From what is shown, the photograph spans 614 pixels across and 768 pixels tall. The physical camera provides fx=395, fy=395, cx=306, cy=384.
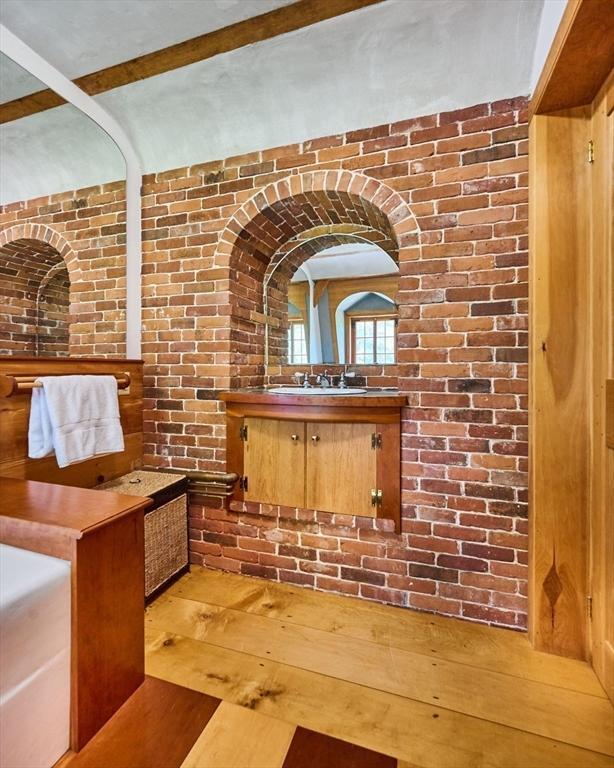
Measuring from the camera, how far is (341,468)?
2.01 metres

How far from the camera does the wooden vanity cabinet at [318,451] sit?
1.93 m

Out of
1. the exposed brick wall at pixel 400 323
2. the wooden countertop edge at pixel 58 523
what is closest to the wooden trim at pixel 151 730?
the wooden countertop edge at pixel 58 523

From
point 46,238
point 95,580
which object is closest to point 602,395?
point 95,580

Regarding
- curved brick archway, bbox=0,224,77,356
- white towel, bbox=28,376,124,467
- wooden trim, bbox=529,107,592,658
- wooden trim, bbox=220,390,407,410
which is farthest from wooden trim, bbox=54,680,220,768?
curved brick archway, bbox=0,224,77,356

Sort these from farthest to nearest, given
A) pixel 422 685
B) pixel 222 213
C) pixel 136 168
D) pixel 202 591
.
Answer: pixel 136 168 → pixel 222 213 → pixel 202 591 → pixel 422 685

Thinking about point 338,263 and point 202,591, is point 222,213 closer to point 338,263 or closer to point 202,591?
point 338,263

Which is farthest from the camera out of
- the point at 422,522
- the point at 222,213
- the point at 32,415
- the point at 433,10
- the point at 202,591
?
the point at 222,213

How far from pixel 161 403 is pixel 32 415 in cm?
75

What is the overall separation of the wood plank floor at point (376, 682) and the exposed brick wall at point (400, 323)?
198 millimetres

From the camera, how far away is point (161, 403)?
95.0 inches

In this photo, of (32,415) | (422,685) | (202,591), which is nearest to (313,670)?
(422,685)

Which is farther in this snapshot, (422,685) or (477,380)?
(477,380)

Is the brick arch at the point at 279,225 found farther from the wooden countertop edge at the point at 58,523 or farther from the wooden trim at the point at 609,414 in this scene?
the wooden countertop edge at the point at 58,523

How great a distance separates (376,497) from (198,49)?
227 centimetres
